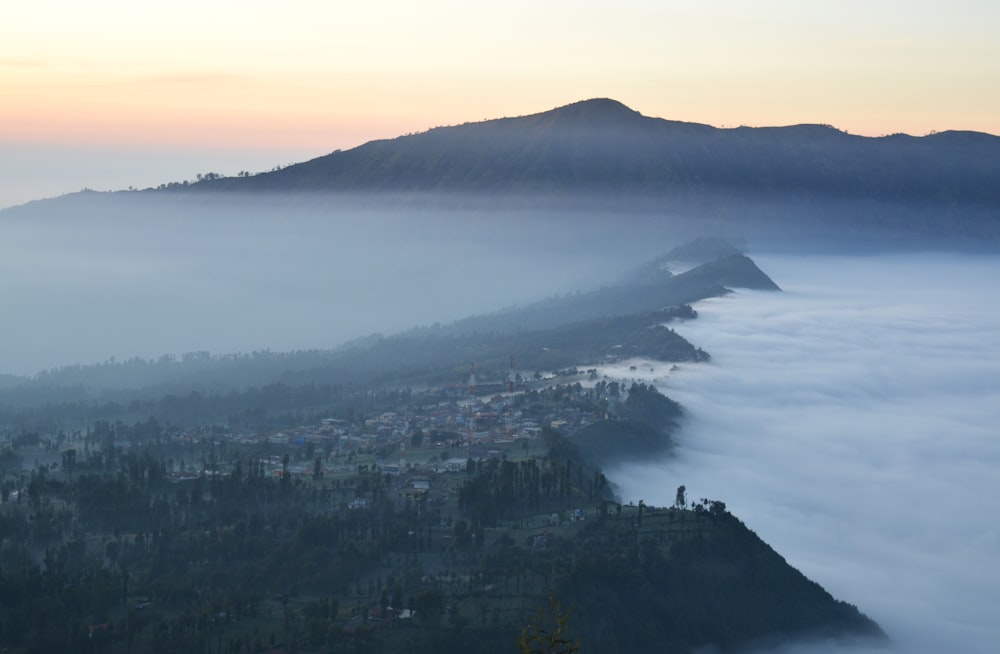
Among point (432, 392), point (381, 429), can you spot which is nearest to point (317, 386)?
point (432, 392)

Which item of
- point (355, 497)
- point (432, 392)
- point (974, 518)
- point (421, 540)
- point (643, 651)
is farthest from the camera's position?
point (432, 392)

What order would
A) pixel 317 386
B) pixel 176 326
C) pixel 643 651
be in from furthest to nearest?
pixel 176 326, pixel 317 386, pixel 643 651

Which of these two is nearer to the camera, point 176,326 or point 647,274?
point 647,274

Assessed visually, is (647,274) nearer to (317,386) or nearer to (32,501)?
(317,386)

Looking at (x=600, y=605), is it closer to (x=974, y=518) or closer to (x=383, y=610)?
(x=383, y=610)

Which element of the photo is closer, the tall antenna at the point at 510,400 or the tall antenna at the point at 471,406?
the tall antenna at the point at 510,400

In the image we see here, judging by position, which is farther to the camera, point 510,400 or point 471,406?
point 510,400

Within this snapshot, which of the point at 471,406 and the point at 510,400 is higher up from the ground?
the point at 510,400

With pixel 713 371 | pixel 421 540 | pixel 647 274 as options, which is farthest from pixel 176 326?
pixel 421 540

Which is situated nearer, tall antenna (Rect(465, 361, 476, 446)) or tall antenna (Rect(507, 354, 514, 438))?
tall antenna (Rect(507, 354, 514, 438))

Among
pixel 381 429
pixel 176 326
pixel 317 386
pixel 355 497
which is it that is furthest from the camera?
pixel 176 326
